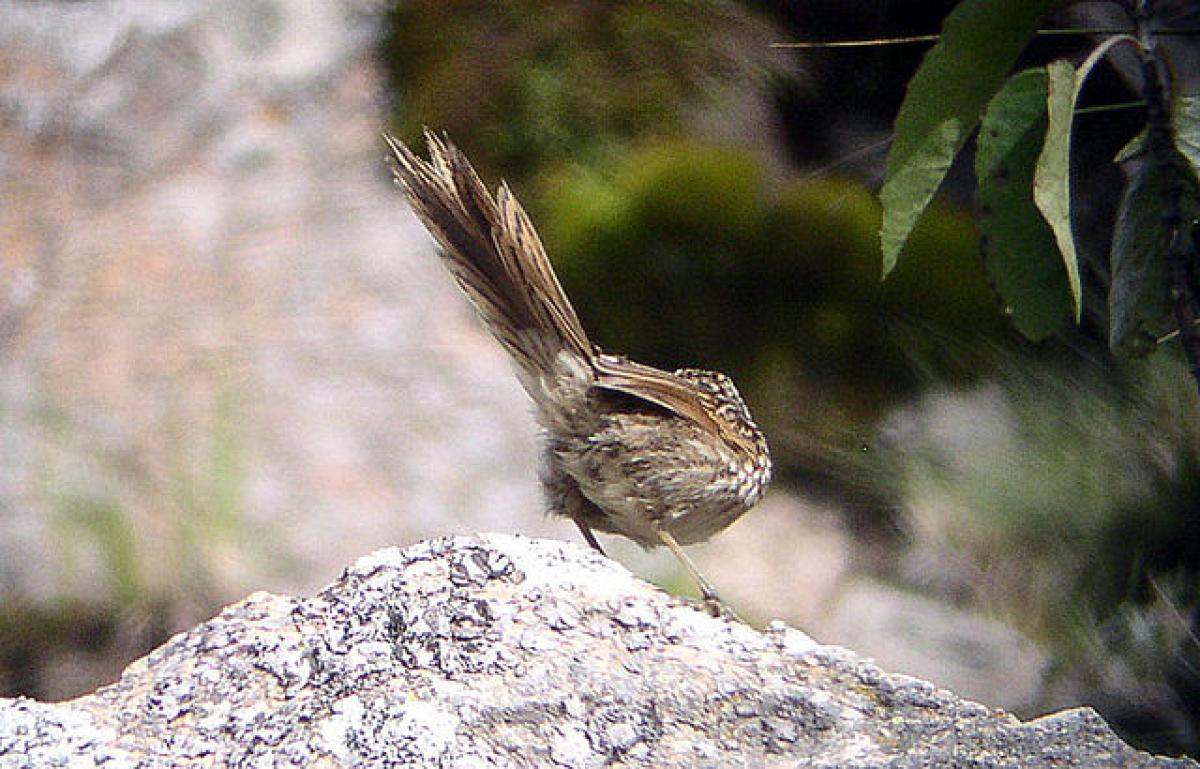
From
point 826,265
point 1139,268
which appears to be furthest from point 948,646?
point 1139,268

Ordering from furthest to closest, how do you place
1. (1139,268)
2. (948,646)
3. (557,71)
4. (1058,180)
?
(557,71)
(948,646)
(1139,268)
(1058,180)

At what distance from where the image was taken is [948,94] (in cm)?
181

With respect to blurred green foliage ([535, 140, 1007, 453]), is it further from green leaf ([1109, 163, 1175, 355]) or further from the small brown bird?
green leaf ([1109, 163, 1175, 355])

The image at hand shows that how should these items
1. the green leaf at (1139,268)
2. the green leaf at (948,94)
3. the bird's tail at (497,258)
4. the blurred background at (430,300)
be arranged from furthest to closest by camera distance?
the blurred background at (430,300) < the bird's tail at (497,258) < the green leaf at (1139,268) < the green leaf at (948,94)

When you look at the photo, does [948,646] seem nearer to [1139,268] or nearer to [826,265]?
[826,265]

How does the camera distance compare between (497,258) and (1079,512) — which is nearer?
(497,258)

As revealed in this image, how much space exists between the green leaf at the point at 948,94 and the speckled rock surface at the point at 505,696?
55 cm

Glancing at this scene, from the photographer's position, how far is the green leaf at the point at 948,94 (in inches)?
69.7

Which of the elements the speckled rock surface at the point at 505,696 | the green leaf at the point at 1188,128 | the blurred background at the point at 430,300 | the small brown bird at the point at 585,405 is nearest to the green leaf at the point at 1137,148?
the green leaf at the point at 1188,128

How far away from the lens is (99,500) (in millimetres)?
4520

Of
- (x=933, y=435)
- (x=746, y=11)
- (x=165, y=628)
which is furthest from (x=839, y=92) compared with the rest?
(x=165, y=628)

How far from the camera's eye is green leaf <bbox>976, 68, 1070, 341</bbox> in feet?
6.13

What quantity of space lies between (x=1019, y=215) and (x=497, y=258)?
38.5 inches

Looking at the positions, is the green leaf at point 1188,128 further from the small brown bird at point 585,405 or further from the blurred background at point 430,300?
the blurred background at point 430,300
